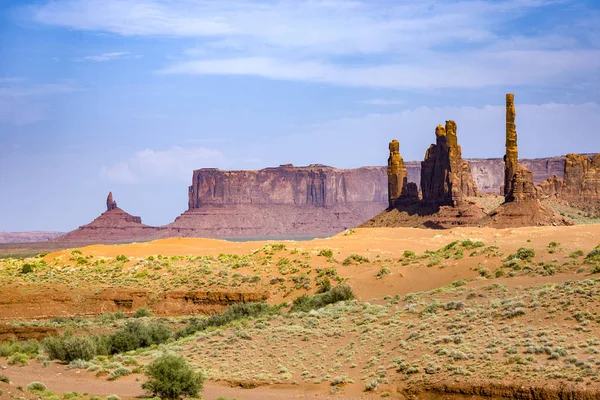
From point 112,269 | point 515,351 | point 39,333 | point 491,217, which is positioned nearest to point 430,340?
point 515,351

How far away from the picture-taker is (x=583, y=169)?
102375 mm

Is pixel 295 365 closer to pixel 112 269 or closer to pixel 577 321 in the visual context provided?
pixel 577 321

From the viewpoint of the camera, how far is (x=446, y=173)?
97000mm

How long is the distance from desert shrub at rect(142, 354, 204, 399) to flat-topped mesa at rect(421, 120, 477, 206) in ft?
237

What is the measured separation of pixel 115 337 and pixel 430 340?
11.9m

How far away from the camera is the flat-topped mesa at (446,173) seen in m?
95.9

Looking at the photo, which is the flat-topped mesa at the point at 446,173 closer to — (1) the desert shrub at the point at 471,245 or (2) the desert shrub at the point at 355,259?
(2) the desert shrub at the point at 355,259

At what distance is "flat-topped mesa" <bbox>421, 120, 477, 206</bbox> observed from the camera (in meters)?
95.9

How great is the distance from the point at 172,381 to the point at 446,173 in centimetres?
7617

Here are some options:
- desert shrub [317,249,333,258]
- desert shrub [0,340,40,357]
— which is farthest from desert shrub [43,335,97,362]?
desert shrub [317,249,333,258]

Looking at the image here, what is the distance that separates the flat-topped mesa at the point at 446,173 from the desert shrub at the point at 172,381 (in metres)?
72.2

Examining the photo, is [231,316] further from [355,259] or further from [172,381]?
[355,259]

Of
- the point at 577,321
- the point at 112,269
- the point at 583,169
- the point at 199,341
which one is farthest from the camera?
the point at 583,169

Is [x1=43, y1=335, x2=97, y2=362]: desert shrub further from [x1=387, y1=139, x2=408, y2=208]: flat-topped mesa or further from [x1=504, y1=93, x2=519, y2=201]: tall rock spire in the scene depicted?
[x1=387, y1=139, x2=408, y2=208]: flat-topped mesa
